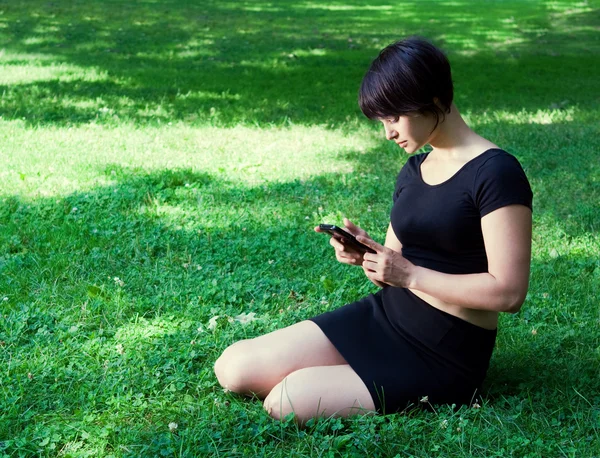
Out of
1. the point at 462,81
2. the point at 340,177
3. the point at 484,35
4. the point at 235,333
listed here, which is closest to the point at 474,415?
the point at 235,333

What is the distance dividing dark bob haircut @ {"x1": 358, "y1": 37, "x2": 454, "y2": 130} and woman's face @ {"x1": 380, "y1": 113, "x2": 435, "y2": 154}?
0.02 meters

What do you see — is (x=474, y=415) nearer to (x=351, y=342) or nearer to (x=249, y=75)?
(x=351, y=342)

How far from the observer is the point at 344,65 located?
12.1 meters

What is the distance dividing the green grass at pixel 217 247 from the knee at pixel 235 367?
72 mm

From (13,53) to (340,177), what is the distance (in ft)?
26.0

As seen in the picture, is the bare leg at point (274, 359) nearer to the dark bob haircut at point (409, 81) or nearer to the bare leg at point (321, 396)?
the bare leg at point (321, 396)

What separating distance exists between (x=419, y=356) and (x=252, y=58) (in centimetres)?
1026

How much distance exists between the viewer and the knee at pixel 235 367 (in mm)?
3123

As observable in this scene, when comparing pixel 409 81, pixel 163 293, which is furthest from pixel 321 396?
pixel 163 293

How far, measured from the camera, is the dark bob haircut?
8.80 feet

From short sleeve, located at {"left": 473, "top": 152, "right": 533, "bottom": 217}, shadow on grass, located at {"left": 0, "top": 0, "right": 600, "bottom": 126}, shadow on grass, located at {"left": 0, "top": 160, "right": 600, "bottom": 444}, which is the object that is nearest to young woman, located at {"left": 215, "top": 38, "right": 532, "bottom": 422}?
short sleeve, located at {"left": 473, "top": 152, "right": 533, "bottom": 217}

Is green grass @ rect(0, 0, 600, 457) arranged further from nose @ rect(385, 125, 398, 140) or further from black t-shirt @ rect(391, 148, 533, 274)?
nose @ rect(385, 125, 398, 140)

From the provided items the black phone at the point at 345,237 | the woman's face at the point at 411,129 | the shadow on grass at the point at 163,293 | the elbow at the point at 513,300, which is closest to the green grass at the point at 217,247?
the shadow on grass at the point at 163,293

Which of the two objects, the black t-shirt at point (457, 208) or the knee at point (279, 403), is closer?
the black t-shirt at point (457, 208)
